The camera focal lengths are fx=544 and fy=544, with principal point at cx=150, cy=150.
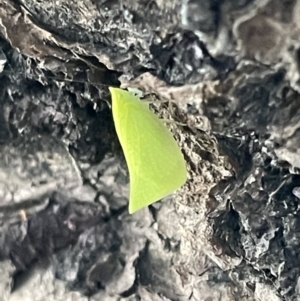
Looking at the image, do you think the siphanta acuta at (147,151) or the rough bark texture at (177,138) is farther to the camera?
the siphanta acuta at (147,151)

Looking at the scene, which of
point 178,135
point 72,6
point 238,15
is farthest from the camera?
point 178,135

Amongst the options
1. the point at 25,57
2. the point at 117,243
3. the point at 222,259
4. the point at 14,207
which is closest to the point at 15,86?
the point at 25,57

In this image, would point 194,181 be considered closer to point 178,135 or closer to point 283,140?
point 178,135

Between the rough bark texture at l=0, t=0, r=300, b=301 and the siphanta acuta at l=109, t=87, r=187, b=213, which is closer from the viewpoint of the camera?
the rough bark texture at l=0, t=0, r=300, b=301
